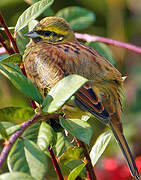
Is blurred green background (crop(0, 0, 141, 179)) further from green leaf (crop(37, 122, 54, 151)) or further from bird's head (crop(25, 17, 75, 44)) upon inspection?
green leaf (crop(37, 122, 54, 151))

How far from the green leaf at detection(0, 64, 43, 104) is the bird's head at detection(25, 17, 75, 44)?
3.16 ft

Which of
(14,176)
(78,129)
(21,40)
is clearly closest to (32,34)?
(21,40)

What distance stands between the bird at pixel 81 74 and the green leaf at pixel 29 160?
3.06ft

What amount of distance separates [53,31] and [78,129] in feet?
4.59

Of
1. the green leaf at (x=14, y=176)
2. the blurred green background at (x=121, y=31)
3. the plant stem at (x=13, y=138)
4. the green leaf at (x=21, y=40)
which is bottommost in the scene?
the blurred green background at (x=121, y=31)

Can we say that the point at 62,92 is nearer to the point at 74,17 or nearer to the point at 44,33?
the point at 44,33

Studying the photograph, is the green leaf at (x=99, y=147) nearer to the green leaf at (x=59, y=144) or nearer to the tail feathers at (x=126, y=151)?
the green leaf at (x=59, y=144)

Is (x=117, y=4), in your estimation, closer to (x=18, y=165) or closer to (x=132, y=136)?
(x=132, y=136)

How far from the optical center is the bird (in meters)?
Answer: 2.63

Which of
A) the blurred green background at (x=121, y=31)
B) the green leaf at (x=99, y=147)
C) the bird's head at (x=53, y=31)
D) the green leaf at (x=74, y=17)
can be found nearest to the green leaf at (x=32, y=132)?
the green leaf at (x=99, y=147)

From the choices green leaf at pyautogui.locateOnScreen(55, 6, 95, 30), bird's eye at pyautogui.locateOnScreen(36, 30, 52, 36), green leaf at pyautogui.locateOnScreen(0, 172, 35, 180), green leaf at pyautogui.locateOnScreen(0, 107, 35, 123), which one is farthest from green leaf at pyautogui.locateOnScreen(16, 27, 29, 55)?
green leaf at pyautogui.locateOnScreen(0, 172, 35, 180)

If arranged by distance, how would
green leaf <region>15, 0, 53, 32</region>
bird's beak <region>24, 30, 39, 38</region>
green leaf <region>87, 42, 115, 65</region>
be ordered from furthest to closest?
green leaf <region>87, 42, 115, 65</region> < bird's beak <region>24, 30, 39, 38</region> < green leaf <region>15, 0, 53, 32</region>

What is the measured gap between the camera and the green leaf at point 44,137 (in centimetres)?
162

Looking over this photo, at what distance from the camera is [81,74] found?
2.71 metres
